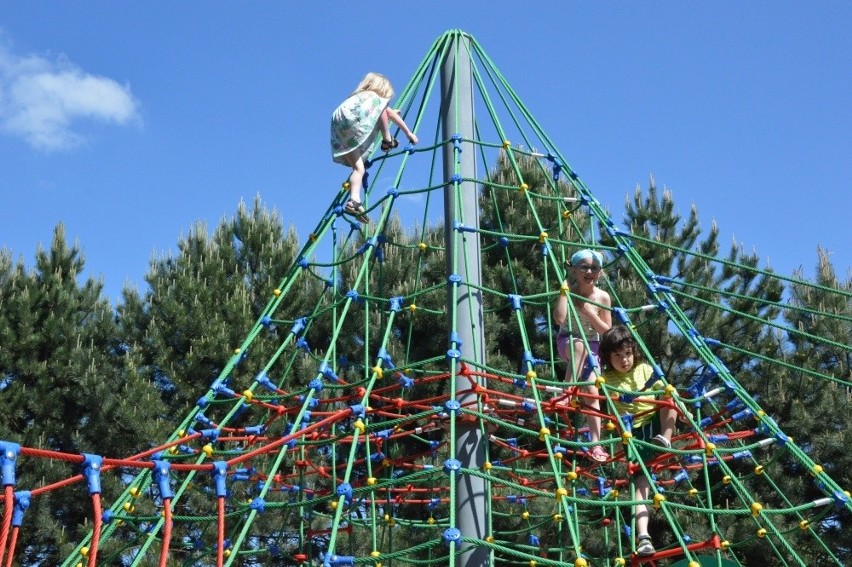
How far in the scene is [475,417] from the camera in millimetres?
3535

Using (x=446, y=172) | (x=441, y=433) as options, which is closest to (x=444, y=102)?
(x=446, y=172)

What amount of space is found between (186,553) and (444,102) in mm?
4754

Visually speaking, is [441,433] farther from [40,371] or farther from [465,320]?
[465,320]

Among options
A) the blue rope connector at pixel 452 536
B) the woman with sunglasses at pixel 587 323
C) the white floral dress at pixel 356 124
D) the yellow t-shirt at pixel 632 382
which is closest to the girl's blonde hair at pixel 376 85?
the white floral dress at pixel 356 124

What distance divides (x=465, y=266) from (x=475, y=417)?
1.95ft

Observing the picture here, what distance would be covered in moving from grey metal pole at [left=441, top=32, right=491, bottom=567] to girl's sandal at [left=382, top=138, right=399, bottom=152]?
0.28 meters

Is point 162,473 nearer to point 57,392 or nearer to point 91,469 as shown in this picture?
point 91,469

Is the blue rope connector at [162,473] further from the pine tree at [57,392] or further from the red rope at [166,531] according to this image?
the pine tree at [57,392]

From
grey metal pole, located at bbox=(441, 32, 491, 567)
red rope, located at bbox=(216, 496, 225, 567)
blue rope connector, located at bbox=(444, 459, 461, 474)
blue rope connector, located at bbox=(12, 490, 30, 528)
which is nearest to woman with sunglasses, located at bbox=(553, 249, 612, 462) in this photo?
grey metal pole, located at bbox=(441, 32, 491, 567)

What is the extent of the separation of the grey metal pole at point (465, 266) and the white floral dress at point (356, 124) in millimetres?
289

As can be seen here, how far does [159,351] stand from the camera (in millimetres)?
8352

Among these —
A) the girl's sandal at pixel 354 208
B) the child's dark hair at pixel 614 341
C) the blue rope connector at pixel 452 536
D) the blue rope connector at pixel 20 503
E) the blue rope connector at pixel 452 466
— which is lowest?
the blue rope connector at pixel 452 536

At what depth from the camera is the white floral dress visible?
13.6 feet

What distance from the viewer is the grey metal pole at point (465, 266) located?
354 cm
